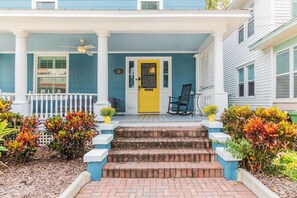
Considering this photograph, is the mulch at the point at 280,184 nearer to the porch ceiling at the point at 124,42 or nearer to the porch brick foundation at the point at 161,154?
the porch brick foundation at the point at 161,154

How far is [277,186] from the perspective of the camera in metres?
2.95

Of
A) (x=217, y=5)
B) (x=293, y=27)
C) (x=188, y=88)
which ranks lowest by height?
(x=188, y=88)

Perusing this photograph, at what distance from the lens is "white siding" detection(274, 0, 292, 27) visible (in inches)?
284

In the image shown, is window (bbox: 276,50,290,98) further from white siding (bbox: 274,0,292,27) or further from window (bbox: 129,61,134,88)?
window (bbox: 129,61,134,88)

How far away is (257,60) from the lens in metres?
8.20

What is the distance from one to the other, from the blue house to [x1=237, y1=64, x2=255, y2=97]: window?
215 cm

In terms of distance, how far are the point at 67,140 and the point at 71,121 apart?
0.33 metres

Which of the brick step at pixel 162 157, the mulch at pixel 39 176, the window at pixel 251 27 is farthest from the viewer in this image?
the window at pixel 251 27

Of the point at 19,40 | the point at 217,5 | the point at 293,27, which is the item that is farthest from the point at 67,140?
the point at 217,5

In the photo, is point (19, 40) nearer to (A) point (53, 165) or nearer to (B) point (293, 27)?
(A) point (53, 165)

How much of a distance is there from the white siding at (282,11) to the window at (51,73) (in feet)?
22.7

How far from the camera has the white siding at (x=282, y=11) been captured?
284 inches

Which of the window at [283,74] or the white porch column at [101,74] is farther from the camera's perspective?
the window at [283,74]

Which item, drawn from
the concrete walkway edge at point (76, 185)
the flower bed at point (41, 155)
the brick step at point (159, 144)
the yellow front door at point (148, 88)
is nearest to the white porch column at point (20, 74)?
the flower bed at point (41, 155)
